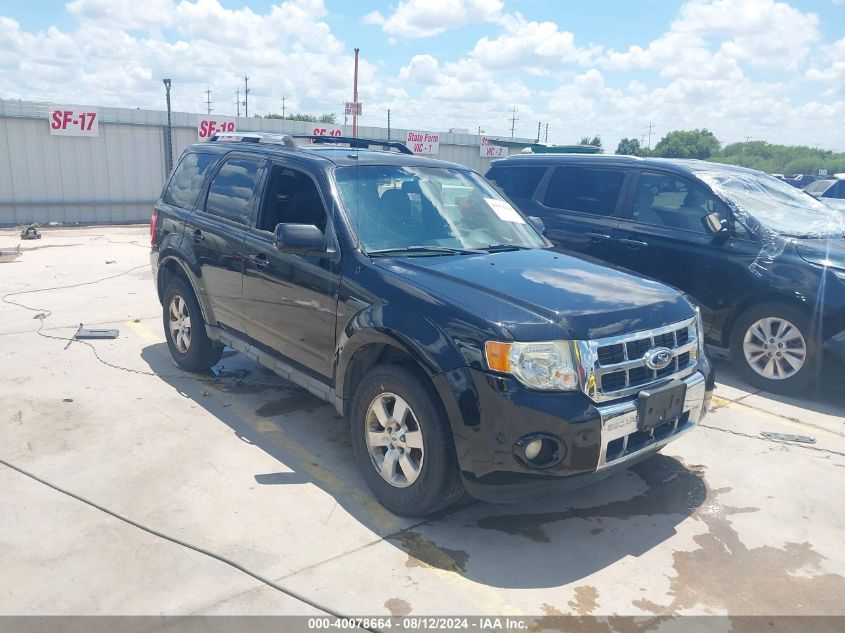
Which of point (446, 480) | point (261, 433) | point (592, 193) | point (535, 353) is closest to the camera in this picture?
point (535, 353)

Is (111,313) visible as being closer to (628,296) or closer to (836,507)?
(628,296)

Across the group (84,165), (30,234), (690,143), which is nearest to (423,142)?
(84,165)

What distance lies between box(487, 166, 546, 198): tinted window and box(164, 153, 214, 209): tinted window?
3.44 metres

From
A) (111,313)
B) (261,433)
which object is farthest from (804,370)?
(111,313)

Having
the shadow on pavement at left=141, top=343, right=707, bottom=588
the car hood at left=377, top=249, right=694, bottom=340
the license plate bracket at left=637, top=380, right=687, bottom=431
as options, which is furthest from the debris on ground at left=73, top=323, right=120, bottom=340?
the license plate bracket at left=637, top=380, right=687, bottom=431

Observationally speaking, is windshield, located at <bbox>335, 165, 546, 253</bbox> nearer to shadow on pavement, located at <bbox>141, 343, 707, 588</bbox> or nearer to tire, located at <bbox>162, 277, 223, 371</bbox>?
shadow on pavement, located at <bbox>141, 343, 707, 588</bbox>

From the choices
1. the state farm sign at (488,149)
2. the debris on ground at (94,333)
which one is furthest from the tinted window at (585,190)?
the state farm sign at (488,149)

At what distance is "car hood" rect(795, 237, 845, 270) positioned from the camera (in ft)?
19.5

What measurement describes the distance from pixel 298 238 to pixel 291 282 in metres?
0.56

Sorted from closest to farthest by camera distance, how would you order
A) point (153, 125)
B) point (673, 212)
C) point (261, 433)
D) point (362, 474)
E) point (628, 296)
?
point (628, 296)
point (362, 474)
point (261, 433)
point (673, 212)
point (153, 125)

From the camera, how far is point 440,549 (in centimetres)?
360

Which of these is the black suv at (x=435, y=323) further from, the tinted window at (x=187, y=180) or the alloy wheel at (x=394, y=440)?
the tinted window at (x=187, y=180)

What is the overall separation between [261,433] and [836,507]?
12.0 ft

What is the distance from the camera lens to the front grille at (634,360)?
3441 millimetres
